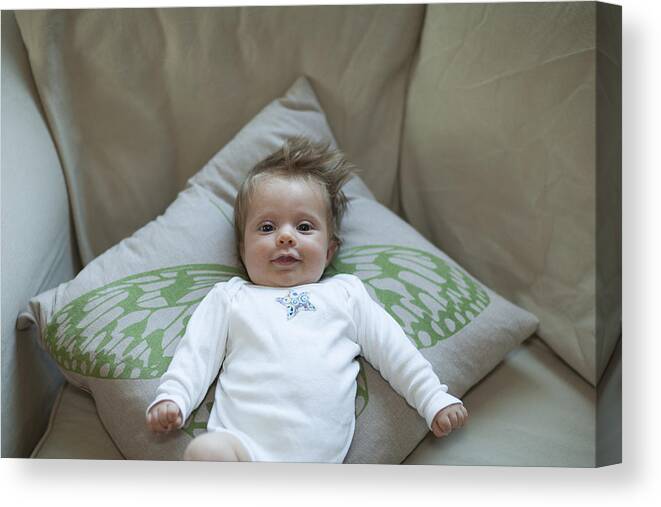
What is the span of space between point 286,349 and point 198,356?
14 centimetres

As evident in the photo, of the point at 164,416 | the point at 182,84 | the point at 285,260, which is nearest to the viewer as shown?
the point at 164,416

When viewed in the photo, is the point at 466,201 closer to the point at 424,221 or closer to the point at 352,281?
the point at 424,221

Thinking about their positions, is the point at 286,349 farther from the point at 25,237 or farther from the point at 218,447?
the point at 25,237

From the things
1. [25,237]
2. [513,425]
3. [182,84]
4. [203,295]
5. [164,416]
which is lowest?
[513,425]

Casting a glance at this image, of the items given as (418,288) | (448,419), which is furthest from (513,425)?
(418,288)

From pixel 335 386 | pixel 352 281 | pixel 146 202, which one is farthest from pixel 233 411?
pixel 146 202

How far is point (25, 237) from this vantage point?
4.02ft

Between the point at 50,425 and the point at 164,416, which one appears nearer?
the point at 164,416

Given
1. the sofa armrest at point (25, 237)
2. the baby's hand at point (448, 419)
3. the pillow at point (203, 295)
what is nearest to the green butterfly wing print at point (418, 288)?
the pillow at point (203, 295)

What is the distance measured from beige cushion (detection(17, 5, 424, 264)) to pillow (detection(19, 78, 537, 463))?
0.10 metres

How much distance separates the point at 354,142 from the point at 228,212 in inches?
11.5

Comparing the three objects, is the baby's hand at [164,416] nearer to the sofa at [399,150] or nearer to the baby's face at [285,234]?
the sofa at [399,150]

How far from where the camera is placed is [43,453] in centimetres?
117

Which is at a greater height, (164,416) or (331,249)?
(331,249)
